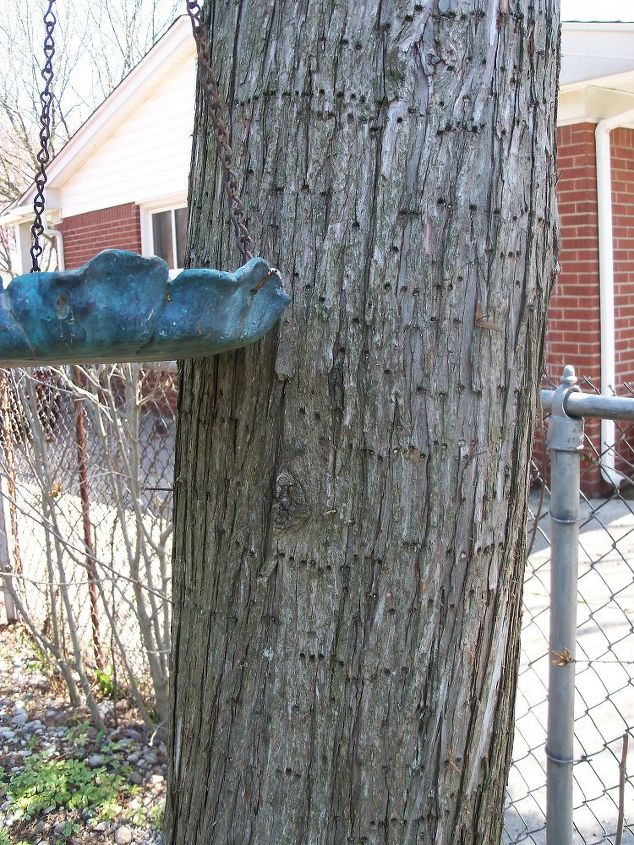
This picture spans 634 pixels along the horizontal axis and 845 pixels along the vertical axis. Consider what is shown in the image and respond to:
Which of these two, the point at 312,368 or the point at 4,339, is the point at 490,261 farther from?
the point at 4,339

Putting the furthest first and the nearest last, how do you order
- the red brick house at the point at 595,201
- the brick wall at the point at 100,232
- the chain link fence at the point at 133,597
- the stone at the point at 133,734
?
the brick wall at the point at 100,232 → the red brick house at the point at 595,201 → the stone at the point at 133,734 → the chain link fence at the point at 133,597

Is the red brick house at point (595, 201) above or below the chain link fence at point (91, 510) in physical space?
above

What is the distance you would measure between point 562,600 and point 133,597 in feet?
8.23

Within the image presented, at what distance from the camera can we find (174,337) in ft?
3.06

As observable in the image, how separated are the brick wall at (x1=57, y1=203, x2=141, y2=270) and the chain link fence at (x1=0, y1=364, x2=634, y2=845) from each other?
7.79 metres

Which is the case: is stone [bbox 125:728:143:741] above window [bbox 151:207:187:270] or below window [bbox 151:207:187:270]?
below

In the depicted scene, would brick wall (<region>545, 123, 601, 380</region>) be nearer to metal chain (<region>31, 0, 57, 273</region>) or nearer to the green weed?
the green weed

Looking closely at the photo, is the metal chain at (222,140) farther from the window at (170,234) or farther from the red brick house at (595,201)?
the window at (170,234)

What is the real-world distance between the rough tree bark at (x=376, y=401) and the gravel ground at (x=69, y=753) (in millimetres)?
1917

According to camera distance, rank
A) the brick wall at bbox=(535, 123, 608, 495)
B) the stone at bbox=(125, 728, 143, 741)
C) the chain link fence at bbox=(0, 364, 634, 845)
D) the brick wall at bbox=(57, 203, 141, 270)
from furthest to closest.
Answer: the brick wall at bbox=(57, 203, 141, 270)
the brick wall at bbox=(535, 123, 608, 495)
the stone at bbox=(125, 728, 143, 741)
the chain link fence at bbox=(0, 364, 634, 845)

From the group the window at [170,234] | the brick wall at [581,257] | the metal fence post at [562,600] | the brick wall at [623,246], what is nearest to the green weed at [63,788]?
the metal fence post at [562,600]

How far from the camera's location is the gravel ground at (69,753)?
9.20 ft

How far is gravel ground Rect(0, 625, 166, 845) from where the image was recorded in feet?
9.20

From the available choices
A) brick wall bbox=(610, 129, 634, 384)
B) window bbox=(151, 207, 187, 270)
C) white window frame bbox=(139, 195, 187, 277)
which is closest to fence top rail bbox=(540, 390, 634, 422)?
brick wall bbox=(610, 129, 634, 384)
